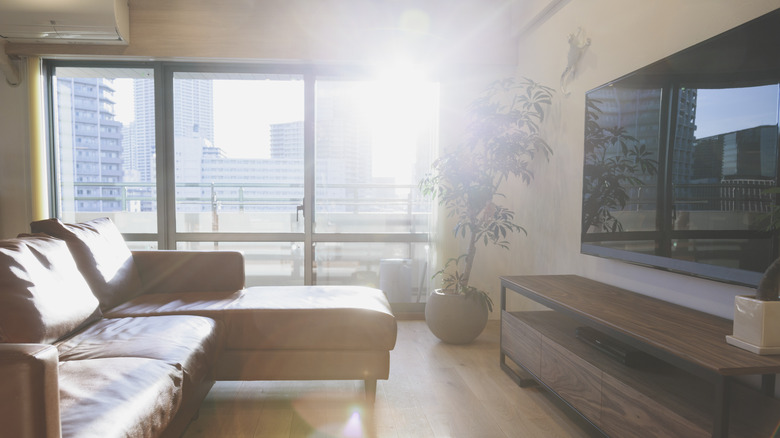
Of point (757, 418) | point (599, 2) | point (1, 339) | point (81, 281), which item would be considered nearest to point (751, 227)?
point (757, 418)

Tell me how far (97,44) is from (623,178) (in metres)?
3.87

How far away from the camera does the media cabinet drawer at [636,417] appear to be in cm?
138

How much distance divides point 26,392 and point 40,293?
0.85 metres

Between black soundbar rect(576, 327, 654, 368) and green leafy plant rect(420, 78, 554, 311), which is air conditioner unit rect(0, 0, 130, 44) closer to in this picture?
green leafy plant rect(420, 78, 554, 311)

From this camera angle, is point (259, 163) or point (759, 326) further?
point (259, 163)

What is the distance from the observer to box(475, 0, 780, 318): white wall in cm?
185

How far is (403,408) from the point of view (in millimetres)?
2195

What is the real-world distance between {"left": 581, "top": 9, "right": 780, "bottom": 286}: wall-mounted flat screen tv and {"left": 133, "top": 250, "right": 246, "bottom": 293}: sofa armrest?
2.09m

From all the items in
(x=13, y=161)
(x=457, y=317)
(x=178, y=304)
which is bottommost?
(x=457, y=317)

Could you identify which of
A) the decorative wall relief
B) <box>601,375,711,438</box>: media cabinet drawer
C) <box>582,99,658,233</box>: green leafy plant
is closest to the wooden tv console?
<box>601,375,711,438</box>: media cabinet drawer

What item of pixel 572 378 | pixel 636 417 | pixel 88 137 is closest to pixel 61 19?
pixel 88 137

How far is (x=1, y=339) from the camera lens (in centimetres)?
142

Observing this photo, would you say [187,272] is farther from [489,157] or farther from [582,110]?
[582,110]

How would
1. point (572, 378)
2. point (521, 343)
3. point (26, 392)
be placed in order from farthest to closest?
point (521, 343) → point (572, 378) → point (26, 392)
